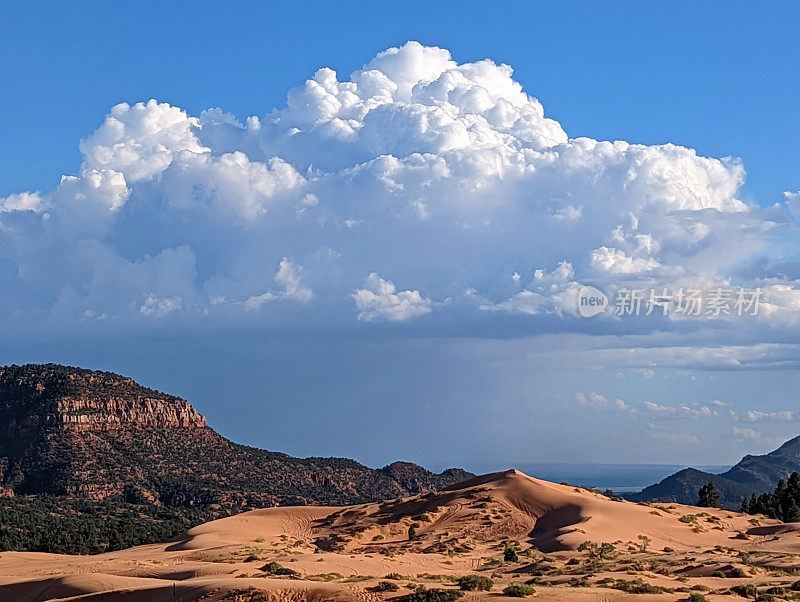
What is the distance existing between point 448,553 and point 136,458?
89300 mm

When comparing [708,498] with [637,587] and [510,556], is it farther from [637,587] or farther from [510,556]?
[637,587]

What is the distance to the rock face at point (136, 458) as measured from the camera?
117 meters

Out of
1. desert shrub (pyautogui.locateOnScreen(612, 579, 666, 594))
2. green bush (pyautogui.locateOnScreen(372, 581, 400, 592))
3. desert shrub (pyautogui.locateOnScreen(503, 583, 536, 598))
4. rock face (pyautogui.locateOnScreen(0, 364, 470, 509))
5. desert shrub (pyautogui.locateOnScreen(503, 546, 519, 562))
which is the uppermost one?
rock face (pyautogui.locateOnScreen(0, 364, 470, 509))

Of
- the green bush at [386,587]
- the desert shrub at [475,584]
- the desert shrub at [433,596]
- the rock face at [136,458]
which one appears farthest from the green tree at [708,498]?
the desert shrub at [433,596]

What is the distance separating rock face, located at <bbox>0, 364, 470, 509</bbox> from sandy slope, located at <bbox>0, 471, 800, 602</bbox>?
55490 mm

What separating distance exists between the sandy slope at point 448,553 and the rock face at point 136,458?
182ft

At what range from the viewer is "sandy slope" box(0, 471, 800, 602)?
30.6 m

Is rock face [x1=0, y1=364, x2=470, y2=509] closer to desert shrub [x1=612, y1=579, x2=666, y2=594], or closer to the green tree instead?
the green tree

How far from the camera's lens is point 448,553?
153 feet

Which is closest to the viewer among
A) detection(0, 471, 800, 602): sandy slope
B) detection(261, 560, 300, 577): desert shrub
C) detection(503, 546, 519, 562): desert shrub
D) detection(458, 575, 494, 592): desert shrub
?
detection(458, 575, 494, 592): desert shrub

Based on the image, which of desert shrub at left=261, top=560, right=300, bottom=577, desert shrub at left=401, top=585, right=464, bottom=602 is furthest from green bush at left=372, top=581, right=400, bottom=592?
desert shrub at left=261, top=560, right=300, bottom=577

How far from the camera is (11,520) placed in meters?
89.5

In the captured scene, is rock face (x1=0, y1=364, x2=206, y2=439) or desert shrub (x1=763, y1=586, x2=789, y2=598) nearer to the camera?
desert shrub (x1=763, y1=586, x2=789, y2=598)

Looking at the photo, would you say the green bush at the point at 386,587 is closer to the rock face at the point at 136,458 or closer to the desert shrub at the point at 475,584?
the desert shrub at the point at 475,584
